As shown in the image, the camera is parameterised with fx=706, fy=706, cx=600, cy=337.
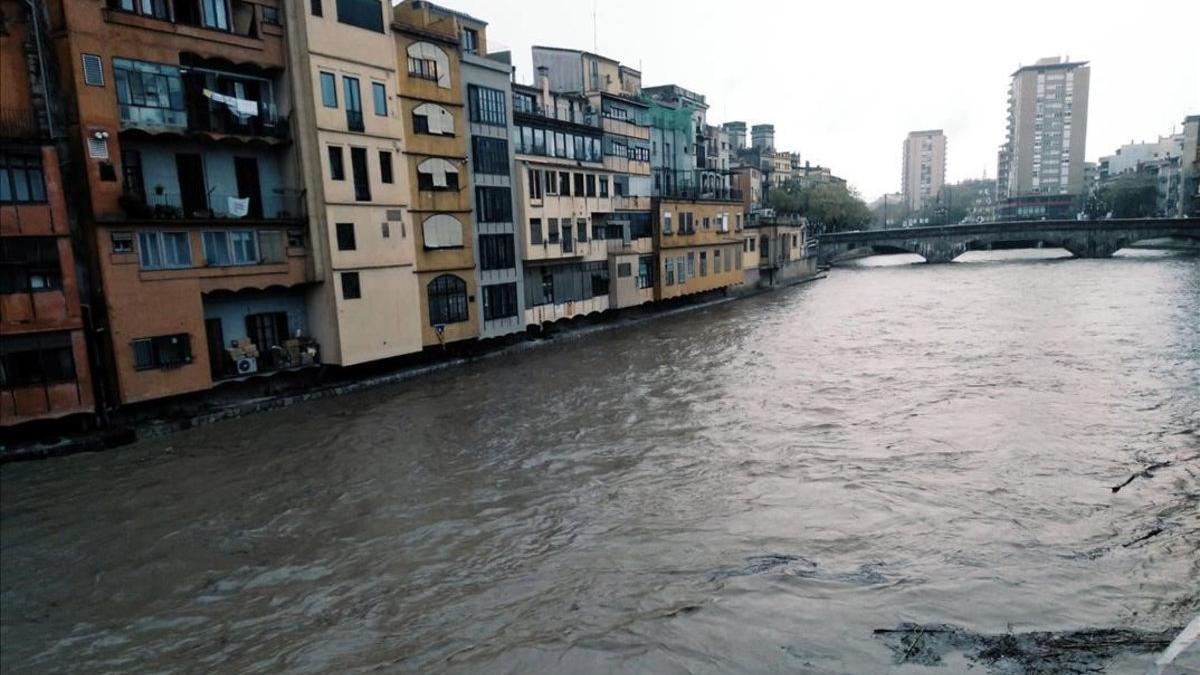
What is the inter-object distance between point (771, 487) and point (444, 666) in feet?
25.8

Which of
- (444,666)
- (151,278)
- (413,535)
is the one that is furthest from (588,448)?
(151,278)

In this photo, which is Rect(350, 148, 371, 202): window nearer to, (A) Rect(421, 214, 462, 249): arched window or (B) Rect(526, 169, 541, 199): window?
(A) Rect(421, 214, 462, 249): arched window

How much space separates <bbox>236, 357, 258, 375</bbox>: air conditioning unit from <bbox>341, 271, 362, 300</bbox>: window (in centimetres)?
369

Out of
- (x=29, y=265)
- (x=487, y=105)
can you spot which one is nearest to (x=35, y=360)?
(x=29, y=265)

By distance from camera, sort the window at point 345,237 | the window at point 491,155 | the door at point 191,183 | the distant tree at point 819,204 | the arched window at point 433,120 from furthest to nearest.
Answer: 1. the distant tree at point 819,204
2. the window at point 491,155
3. the arched window at point 433,120
4. the window at point 345,237
5. the door at point 191,183

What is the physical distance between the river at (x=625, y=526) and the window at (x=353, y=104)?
9.55 m

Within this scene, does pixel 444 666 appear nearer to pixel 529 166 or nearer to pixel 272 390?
pixel 272 390

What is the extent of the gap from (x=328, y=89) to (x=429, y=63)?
516 centimetres

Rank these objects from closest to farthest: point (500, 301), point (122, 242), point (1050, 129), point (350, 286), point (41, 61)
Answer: point (41, 61) → point (122, 242) → point (350, 286) → point (500, 301) → point (1050, 129)

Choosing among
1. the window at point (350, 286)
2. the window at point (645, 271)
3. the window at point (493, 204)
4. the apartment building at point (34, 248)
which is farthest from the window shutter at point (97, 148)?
the window at point (645, 271)

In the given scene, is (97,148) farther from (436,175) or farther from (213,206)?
(436,175)

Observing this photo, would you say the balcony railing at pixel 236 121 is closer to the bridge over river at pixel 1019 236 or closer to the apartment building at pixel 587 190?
the apartment building at pixel 587 190

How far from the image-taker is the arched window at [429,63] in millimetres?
27078

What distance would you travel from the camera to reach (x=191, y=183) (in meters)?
22.2
